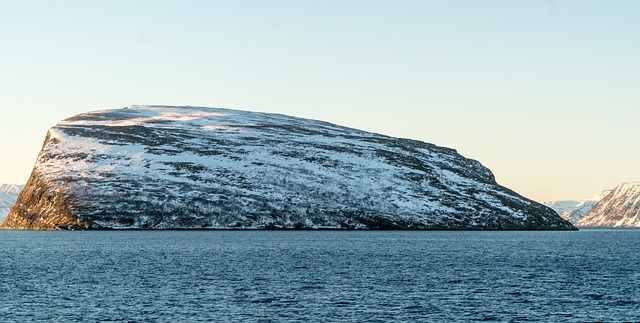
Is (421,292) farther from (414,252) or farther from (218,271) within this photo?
(414,252)

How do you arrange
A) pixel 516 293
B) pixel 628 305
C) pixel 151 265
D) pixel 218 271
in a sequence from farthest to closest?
pixel 151 265
pixel 218 271
pixel 516 293
pixel 628 305

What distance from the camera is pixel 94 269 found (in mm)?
126125

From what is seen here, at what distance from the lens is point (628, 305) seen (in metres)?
86.0

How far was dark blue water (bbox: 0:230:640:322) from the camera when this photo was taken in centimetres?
7931

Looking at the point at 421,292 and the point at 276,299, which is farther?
the point at 421,292

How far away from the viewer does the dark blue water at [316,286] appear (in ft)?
260

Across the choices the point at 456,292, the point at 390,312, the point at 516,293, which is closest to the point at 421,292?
the point at 456,292

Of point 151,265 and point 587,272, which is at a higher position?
point 587,272

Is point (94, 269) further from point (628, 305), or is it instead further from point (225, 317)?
point (628, 305)

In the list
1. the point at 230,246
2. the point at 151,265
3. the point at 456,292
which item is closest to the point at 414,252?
the point at 230,246

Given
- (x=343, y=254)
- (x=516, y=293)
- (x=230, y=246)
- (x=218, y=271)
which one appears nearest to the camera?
(x=516, y=293)

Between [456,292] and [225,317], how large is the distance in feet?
104

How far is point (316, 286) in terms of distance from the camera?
10162cm

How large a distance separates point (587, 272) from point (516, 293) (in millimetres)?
33809
